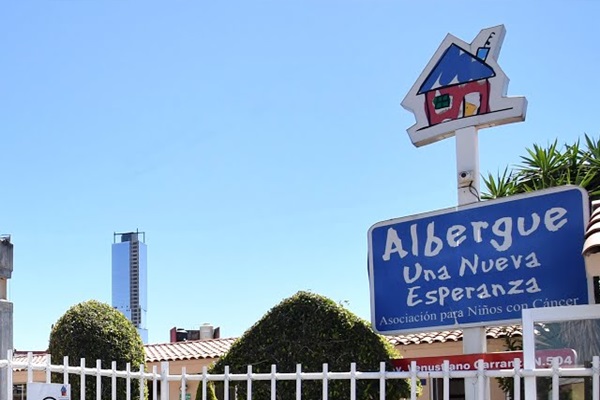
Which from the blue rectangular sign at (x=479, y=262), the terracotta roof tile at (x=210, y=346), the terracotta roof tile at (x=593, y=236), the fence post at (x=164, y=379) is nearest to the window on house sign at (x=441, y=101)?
the blue rectangular sign at (x=479, y=262)

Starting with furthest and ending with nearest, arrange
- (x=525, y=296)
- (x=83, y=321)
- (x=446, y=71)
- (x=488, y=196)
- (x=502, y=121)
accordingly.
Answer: (x=488, y=196)
(x=83, y=321)
(x=446, y=71)
(x=502, y=121)
(x=525, y=296)

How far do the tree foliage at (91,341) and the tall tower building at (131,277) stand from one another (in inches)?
3133

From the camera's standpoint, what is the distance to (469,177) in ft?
23.1

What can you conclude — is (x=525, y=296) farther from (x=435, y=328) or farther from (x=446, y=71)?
(x=446, y=71)

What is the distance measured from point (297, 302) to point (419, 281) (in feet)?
4.26

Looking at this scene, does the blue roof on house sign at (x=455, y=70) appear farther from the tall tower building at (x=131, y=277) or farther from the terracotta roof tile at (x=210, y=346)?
the tall tower building at (x=131, y=277)

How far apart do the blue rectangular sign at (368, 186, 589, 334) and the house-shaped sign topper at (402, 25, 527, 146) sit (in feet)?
2.55

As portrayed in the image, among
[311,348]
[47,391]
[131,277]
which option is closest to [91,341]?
[311,348]

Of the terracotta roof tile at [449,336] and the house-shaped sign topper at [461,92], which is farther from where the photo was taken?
the terracotta roof tile at [449,336]

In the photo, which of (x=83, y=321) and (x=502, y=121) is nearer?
(x=502, y=121)

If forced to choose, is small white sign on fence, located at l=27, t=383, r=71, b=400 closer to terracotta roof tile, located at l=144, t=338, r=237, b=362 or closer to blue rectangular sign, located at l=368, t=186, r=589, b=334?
blue rectangular sign, located at l=368, t=186, r=589, b=334

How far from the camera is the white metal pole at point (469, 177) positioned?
681cm

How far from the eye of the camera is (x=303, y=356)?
7.63m

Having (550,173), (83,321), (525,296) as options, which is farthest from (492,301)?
(550,173)
